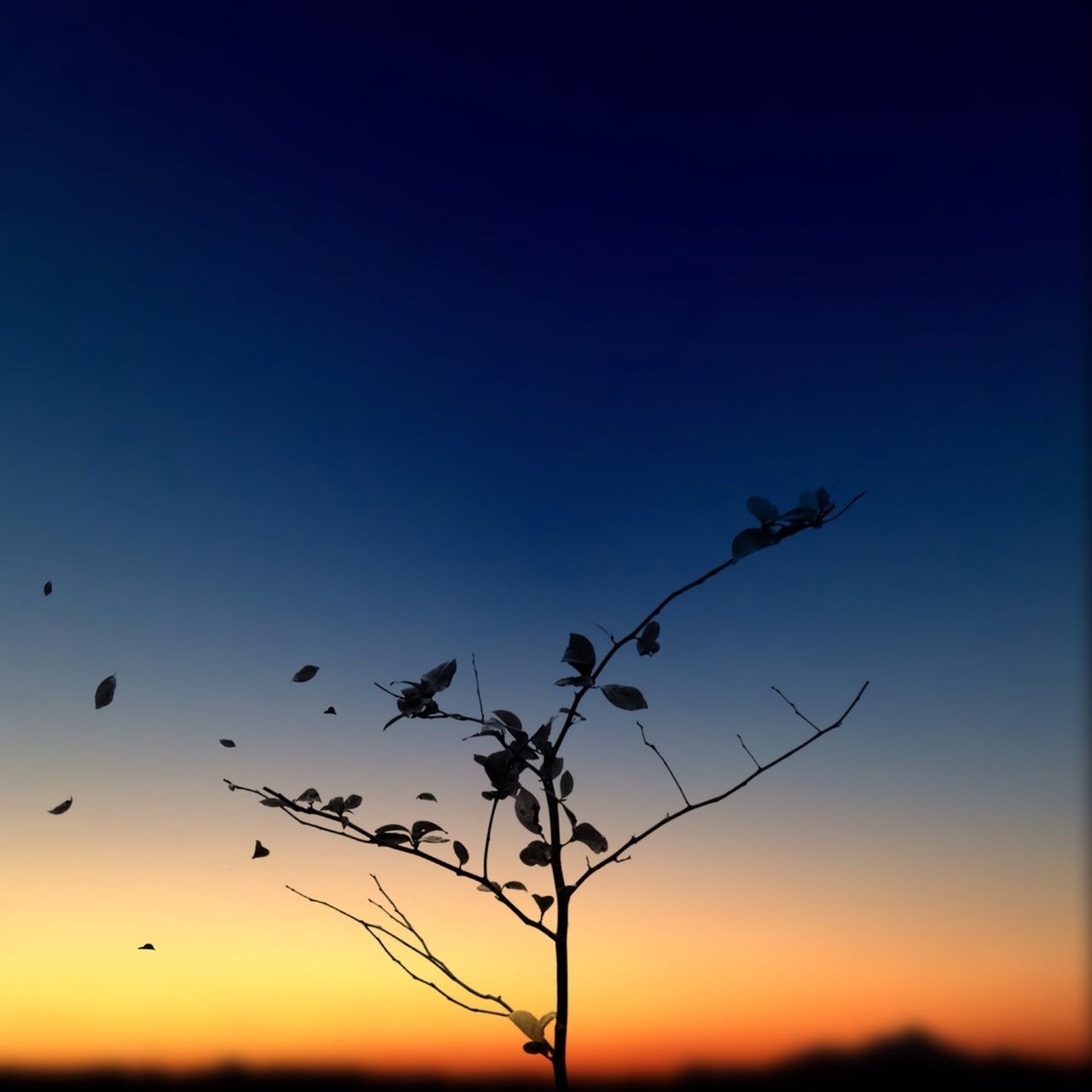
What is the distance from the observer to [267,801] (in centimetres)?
106

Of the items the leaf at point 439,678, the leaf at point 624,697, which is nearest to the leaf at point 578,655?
the leaf at point 624,697

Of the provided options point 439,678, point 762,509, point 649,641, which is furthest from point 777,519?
point 439,678

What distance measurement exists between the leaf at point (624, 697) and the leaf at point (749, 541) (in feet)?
0.62

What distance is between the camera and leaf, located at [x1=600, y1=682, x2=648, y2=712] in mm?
920

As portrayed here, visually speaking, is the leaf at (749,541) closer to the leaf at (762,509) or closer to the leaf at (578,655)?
the leaf at (762,509)

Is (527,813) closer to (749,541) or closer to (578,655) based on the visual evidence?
(578,655)

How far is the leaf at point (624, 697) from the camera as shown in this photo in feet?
3.02

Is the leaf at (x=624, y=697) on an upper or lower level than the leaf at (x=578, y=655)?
lower

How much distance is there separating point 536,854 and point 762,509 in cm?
52

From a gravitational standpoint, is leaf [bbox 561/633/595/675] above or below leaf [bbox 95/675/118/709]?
below

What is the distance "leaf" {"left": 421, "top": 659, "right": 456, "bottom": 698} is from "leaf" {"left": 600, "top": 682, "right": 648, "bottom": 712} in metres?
0.18

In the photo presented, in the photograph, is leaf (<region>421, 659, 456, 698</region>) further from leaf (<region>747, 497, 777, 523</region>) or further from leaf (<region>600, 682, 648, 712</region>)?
leaf (<region>747, 497, 777, 523</region>)

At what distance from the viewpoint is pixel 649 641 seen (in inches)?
38.9

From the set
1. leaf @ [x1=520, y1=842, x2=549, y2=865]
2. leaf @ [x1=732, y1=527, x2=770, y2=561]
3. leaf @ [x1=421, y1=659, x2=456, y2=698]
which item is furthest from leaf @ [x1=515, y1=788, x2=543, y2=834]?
leaf @ [x1=732, y1=527, x2=770, y2=561]
